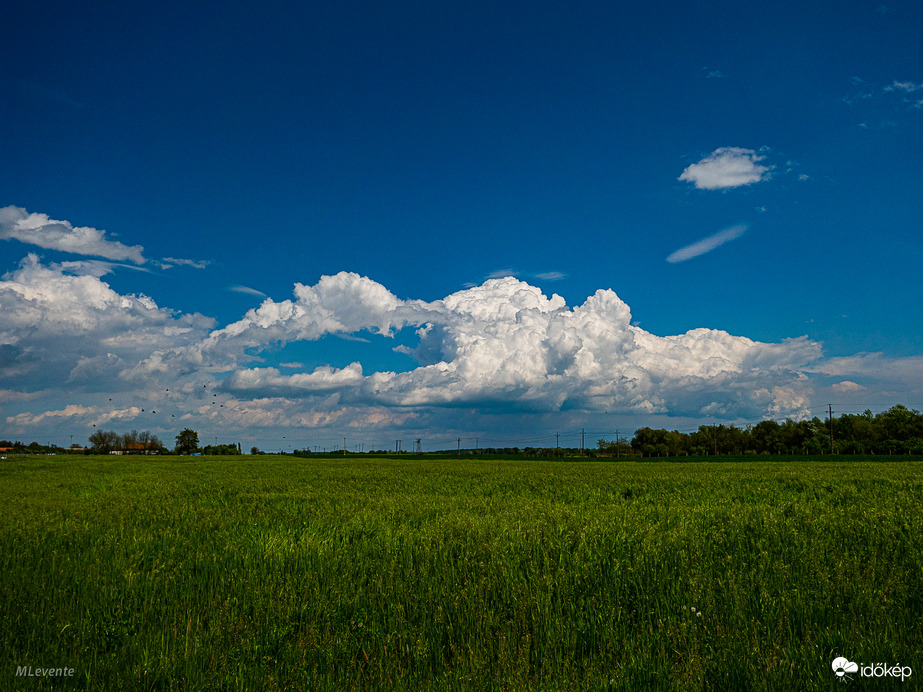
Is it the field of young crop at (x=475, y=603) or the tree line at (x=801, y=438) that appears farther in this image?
the tree line at (x=801, y=438)

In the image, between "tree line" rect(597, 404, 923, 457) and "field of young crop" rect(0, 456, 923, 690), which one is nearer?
"field of young crop" rect(0, 456, 923, 690)

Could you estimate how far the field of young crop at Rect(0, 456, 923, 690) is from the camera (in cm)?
462

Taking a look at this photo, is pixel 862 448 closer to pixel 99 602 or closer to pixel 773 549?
pixel 773 549

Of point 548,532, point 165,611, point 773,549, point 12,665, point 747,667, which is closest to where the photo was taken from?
point 747,667

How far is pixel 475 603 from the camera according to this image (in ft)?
19.9

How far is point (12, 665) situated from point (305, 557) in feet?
11.6

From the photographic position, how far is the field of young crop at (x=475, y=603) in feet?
15.2

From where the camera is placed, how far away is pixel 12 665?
187 inches

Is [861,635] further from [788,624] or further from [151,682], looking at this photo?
[151,682]

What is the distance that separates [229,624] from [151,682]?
1.16 m

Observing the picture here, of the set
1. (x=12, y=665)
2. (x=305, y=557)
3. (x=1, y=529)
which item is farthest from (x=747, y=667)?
(x=1, y=529)

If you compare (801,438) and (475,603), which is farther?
(801,438)

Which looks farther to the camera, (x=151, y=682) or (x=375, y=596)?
(x=375, y=596)

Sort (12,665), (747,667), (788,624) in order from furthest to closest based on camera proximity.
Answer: (788,624)
(12,665)
(747,667)
